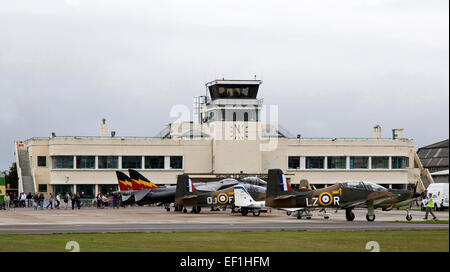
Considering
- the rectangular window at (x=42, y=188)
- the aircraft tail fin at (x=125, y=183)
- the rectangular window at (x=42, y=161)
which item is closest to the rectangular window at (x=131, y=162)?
the rectangular window at (x=42, y=161)

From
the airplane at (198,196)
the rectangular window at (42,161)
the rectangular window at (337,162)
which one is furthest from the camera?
the rectangular window at (337,162)

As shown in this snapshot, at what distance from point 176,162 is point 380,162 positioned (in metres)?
23.8

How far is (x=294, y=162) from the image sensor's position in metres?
83.2

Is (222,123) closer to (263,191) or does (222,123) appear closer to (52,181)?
(52,181)

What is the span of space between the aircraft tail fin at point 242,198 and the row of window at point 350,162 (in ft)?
124

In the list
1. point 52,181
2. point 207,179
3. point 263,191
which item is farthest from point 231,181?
point 52,181

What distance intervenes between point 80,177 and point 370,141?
33.4 m

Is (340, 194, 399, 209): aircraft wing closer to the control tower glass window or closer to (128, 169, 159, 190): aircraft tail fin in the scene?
(128, 169, 159, 190): aircraft tail fin

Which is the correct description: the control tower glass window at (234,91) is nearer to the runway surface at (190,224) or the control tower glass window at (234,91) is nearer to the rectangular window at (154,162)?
the rectangular window at (154,162)

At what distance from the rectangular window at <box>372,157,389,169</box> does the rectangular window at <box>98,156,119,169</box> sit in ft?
97.1

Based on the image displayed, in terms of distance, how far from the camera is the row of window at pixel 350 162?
83312 mm

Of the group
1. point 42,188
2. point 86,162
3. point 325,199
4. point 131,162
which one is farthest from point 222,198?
point 42,188

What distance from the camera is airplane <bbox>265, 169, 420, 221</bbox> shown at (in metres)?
37.4
